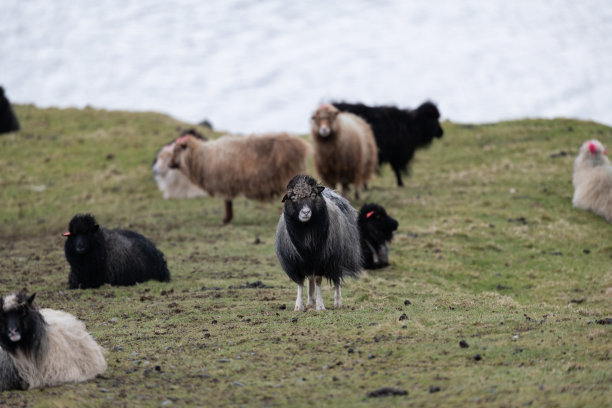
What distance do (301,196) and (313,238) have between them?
2.27 ft

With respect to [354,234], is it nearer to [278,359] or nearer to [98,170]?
[278,359]

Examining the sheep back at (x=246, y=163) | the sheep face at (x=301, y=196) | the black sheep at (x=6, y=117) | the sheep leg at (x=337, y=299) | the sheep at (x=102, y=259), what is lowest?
the sheep leg at (x=337, y=299)

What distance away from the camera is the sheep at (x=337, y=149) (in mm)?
20984

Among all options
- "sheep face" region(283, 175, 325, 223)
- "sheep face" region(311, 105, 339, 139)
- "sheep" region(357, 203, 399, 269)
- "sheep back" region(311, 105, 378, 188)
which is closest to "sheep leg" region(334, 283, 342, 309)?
"sheep face" region(283, 175, 325, 223)

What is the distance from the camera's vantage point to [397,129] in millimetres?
26125

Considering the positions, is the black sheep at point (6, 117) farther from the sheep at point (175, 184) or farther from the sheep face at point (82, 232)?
the sheep face at point (82, 232)

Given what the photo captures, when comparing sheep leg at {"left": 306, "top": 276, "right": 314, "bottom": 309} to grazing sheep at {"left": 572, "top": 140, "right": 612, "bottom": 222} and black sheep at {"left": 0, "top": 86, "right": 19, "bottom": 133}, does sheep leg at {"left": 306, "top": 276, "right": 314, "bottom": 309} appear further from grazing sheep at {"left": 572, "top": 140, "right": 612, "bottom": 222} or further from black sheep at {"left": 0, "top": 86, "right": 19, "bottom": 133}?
black sheep at {"left": 0, "top": 86, "right": 19, "bottom": 133}

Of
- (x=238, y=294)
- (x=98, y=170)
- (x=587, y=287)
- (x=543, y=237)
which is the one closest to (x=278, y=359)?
(x=238, y=294)

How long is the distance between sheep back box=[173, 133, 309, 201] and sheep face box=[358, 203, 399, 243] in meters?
5.86

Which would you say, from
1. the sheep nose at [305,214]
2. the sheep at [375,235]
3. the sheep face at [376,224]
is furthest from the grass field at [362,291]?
the sheep nose at [305,214]

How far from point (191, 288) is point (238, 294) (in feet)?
4.59

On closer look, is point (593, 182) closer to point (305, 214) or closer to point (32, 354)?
point (305, 214)

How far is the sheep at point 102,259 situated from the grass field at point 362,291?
1.46 feet

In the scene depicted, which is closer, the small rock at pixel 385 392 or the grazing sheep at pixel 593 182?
the small rock at pixel 385 392
